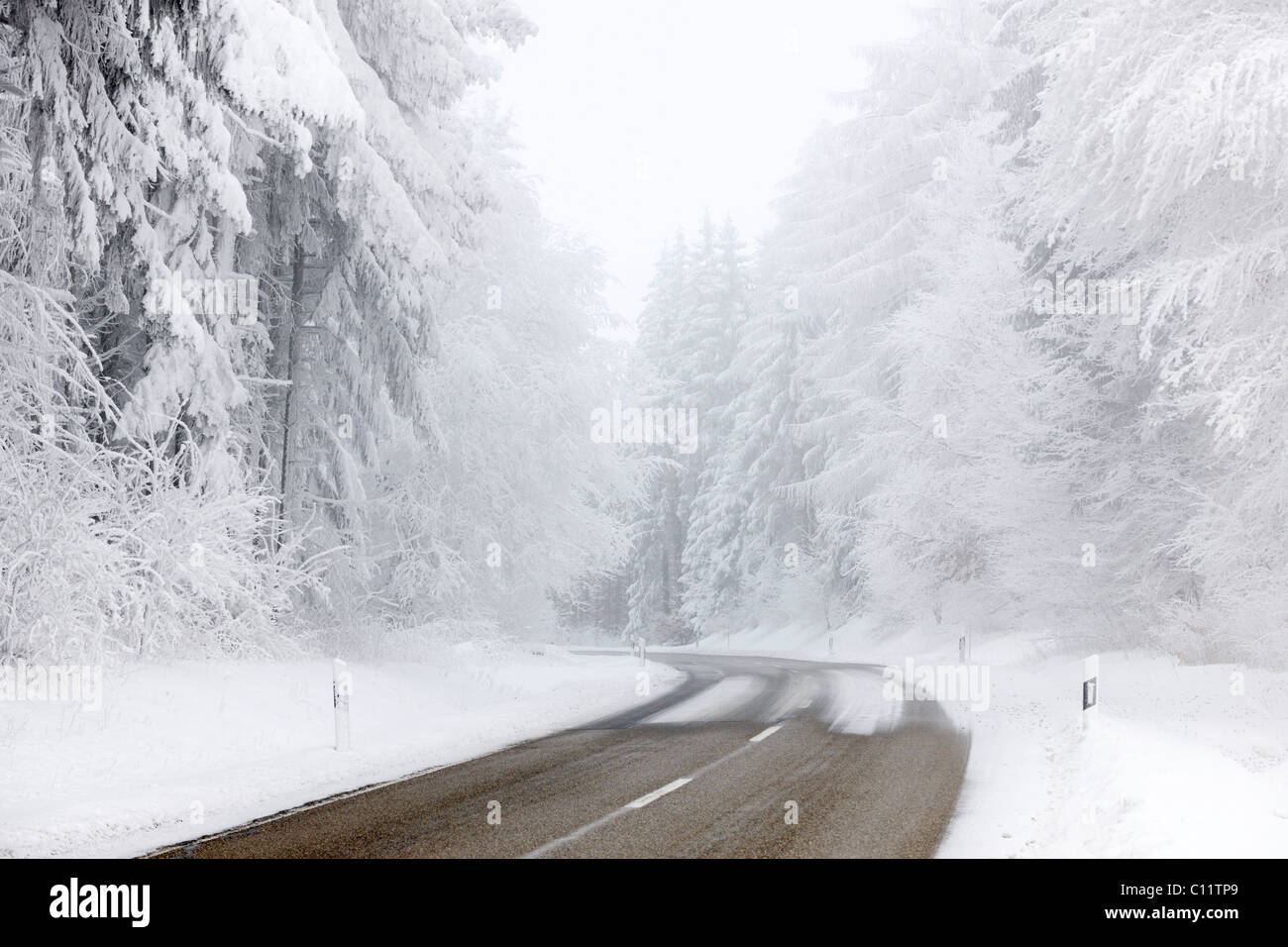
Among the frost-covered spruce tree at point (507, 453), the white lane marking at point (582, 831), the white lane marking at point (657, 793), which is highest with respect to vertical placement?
the frost-covered spruce tree at point (507, 453)

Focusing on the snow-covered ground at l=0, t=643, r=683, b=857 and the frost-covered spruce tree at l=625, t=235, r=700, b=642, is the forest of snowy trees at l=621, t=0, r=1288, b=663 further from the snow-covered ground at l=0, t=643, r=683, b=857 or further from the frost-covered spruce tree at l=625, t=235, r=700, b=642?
the snow-covered ground at l=0, t=643, r=683, b=857

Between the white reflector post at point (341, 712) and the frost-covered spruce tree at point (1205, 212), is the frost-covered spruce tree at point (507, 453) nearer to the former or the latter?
the white reflector post at point (341, 712)

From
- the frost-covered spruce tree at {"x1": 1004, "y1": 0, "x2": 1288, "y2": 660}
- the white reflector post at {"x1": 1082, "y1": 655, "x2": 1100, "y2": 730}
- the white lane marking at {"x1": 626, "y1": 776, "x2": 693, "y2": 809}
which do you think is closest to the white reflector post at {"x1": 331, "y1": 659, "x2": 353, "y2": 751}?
the white lane marking at {"x1": 626, "y1": 776, "x2": 693, "y2": 809}

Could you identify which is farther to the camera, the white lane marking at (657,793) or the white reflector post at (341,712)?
the white reflector post at (341,712)

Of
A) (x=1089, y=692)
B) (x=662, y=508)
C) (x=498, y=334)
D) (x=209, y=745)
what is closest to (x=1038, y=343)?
(x=1089, y=692)

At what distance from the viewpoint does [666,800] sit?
8.94m

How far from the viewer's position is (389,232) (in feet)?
47.4

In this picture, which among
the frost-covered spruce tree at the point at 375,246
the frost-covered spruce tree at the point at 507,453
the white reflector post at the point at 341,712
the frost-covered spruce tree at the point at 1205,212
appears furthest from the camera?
the frost-covered spruce tree at the point at 507,453

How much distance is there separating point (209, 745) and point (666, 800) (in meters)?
5.26

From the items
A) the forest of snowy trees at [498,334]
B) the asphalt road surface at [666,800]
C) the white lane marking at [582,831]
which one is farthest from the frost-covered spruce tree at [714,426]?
the white lane marking at [582,831]

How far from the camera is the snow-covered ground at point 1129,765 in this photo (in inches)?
268

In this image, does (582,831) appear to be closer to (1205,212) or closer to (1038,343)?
(1205,212)

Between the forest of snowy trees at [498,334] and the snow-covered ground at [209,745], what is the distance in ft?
2.54
